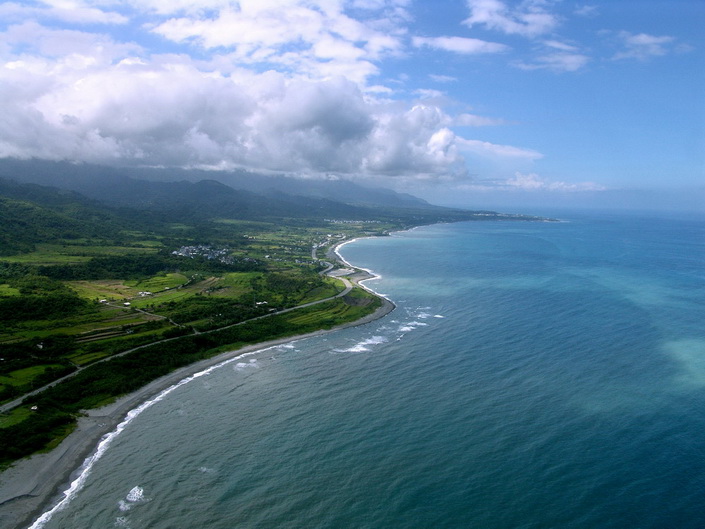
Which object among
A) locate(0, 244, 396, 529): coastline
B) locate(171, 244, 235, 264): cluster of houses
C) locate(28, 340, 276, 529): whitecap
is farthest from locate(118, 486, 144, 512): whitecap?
locate(171, 244, 235, 264): cluster of houses

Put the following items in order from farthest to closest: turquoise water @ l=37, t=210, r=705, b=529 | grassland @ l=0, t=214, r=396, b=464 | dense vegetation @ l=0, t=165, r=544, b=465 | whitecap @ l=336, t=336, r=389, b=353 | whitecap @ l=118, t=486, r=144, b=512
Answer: whitecap @ l=336, t=336, r=389, b=353 → dense vegetation @ l=0, t=165, r=544, b=465 → grassland @ l=0, t=214, r=396, b=464 → whitecap @ l=118, t=486, r=144, b=512 → turquoise water @ l=37, t=210, r=705, b=529

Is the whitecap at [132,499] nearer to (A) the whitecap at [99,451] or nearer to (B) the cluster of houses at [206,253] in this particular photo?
(A) the whitecap at [99,451]

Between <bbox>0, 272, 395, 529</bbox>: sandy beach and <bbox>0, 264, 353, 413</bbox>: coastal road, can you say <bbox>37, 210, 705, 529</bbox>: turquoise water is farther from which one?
<bbox>0, 264, 353, 413</bbox>: coastal road

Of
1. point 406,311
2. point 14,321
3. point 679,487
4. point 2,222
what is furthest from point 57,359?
point 2,222

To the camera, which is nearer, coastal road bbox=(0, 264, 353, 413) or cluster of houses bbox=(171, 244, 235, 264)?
coastal road bbox=(0, 264, 353, 413)

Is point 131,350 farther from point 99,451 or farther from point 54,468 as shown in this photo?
point 54,468

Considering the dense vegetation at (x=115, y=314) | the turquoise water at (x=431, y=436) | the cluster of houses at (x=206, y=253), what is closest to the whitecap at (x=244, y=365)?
the turquoise water at (x=431, y=436)

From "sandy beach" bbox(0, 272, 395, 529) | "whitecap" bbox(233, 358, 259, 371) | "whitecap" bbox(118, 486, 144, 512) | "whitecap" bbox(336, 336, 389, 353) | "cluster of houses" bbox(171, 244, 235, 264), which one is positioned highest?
"cluster of houses" bbox(171, 244, 235, 264)

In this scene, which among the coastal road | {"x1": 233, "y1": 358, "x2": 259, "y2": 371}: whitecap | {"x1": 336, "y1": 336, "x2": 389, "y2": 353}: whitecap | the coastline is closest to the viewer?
the coastline
